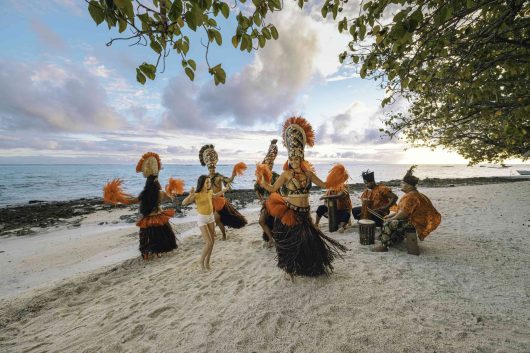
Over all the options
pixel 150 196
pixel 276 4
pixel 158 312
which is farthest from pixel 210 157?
pixel 276 4

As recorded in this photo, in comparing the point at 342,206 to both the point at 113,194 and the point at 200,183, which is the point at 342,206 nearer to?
the point at 200,183

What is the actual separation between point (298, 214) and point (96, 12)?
3.87 m

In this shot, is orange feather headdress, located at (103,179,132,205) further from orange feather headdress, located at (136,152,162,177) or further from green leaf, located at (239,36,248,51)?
green leaf, located at (239,36,248,51)

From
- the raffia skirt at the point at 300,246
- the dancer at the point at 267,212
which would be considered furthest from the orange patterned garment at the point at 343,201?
the raffia skirt at the point at 300,246

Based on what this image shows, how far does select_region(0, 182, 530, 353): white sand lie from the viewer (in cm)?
305

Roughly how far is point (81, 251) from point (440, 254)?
10016 mm

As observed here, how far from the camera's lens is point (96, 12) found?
69.0 inches

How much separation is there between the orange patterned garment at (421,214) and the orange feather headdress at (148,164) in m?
6.29

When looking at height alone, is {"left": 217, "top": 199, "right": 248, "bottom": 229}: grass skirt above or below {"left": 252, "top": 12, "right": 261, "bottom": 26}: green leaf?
below

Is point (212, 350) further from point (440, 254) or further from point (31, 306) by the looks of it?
point (440, 254)

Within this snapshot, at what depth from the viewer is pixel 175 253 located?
7.09 m

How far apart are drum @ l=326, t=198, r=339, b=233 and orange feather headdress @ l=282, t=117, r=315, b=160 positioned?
312 centimetres

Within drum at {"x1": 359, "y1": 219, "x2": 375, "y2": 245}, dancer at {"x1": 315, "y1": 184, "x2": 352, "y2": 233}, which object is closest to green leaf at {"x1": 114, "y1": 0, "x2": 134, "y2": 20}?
drum at {"x1": 359, "y1": 219, "x2": 375, "y2": 245}

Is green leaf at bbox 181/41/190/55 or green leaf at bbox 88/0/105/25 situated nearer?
green leaf at bbox 88/0/105/25
